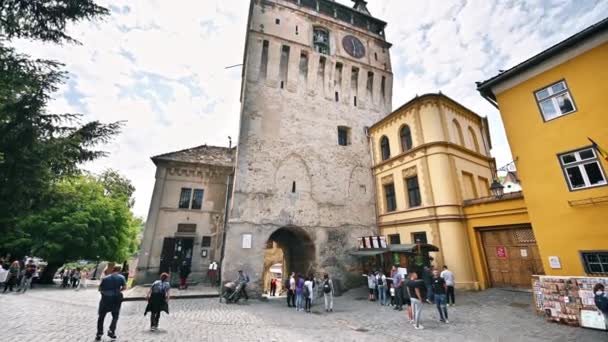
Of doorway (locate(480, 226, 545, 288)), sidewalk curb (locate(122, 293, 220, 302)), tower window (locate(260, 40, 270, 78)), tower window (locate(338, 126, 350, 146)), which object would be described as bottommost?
sidewalk curb (locate(122, 293, 220, 302))

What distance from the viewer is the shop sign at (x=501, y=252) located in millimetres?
12087

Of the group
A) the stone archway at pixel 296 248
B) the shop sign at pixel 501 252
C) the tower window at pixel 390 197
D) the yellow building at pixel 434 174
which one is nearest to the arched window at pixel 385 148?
the yellow building at pixel 434 174

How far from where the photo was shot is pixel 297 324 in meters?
8.80

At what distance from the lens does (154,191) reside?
59.5 feet

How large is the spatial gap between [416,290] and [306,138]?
41.7 ft

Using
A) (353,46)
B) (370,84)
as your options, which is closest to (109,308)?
(370,84)

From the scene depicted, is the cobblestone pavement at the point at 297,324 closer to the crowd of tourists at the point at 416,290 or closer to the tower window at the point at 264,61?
the crowd of tourists at the point at 416,290

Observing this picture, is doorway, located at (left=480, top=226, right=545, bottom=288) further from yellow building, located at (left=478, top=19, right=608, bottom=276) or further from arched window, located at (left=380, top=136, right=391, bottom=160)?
arched window, located at (left=380, top=136, right=391, bottom=160)

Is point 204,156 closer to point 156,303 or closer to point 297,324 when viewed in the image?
Result: point 156,303

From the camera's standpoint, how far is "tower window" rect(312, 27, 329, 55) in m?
21.5

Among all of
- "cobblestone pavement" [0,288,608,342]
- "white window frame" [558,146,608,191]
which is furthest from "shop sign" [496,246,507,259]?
"white window frame" [558,146,608,191]

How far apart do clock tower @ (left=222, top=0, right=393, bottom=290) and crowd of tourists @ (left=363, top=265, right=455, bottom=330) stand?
4.28 m

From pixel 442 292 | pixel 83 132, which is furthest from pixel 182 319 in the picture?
pixel 442 292

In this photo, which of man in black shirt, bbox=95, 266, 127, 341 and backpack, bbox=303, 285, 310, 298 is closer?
man in black shirt, bbox=95, 266, 127, 341
